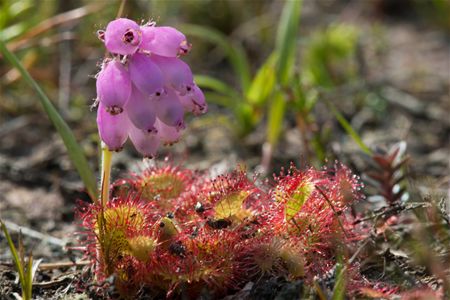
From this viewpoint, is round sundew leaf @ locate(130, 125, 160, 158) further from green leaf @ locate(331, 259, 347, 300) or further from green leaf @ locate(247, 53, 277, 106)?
green leaf @ locate(247, 53, 277, 106)

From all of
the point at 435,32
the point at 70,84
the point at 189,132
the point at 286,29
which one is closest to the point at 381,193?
the point at 286,29

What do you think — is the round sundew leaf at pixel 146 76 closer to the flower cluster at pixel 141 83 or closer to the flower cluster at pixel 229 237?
the flower cluster at pixel 141 83

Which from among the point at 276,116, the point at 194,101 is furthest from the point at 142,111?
the point at 276,116

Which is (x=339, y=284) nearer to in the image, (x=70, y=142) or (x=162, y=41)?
(x=162, y=41)

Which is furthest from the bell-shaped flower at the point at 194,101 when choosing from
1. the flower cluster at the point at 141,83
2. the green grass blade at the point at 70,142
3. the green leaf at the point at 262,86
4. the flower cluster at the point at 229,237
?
the green leaf at the point at 262,86

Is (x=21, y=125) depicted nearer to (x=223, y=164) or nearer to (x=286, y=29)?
(x=223, y=164)

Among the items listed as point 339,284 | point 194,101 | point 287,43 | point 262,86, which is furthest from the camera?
point 262,86

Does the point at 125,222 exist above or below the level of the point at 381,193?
above

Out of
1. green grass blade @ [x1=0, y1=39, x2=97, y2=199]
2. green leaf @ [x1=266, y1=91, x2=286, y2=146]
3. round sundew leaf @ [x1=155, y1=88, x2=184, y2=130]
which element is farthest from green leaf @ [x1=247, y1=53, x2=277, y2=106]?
round sundew leaf @ [x1=155, y1=88, x2=184, y2=130]
